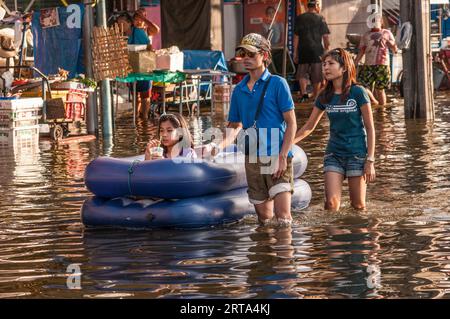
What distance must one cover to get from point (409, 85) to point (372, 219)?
1096 cm

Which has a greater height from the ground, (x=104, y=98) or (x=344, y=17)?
(x=344, y=17)

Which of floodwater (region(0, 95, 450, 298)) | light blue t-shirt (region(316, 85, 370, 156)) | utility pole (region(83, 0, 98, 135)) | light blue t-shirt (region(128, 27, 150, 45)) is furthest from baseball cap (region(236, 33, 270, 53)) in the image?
light blue t-shirt (region(128, 27, 150, 45))

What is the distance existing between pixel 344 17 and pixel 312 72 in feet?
14.7

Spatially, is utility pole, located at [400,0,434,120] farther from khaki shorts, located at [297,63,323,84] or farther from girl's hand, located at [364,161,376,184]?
girl's hand, located at [364,161,376,184]

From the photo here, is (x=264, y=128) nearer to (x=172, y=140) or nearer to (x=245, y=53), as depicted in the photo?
(x=245, y=53)

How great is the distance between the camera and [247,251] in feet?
29.4

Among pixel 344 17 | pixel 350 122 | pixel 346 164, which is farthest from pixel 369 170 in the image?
pixel 344 17

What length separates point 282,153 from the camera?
955cm

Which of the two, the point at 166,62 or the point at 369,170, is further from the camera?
the point at 166,62

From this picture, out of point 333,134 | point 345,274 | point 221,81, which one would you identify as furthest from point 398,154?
point 221,81

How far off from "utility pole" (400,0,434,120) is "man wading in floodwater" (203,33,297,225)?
11.2 m

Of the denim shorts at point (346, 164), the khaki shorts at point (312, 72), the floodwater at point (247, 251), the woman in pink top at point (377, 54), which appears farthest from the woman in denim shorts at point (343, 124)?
the khaki shorts at point (312, 72)

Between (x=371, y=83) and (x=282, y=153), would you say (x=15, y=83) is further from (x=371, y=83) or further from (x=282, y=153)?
(x=282, y=153)

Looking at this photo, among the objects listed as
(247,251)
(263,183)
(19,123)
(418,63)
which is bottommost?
(247,251)
